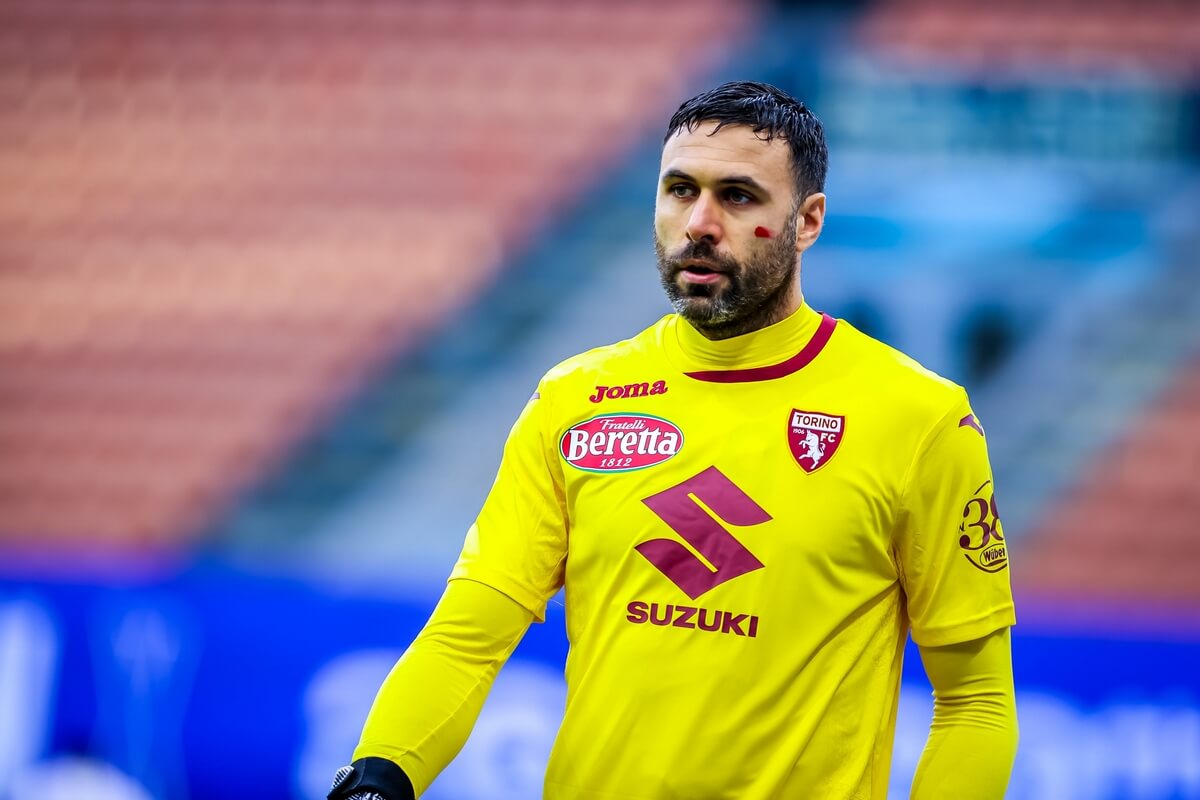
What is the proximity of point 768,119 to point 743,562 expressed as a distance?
1.69ft

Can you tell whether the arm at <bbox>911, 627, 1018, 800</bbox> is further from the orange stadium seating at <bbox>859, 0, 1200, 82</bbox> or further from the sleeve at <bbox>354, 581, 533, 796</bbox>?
the orange stadium seating at <bbox>859, 0, 1200, 82</bbox>

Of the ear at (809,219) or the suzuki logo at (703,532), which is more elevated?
the ear at (809,219)

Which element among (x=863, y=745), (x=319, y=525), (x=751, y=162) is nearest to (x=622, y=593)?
(x=863, y=745)

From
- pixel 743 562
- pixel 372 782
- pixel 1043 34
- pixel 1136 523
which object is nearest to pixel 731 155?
pixel 743 562

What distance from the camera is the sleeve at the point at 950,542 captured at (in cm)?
166

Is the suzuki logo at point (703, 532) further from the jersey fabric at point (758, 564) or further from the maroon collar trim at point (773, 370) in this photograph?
the maroon collar trim at point (773, 370)

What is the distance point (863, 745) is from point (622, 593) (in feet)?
1.06

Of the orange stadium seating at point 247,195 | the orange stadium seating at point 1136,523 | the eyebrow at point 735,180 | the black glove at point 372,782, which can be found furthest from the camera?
the orange stadium seating at point 247,195

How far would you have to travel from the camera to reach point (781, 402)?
1728mm

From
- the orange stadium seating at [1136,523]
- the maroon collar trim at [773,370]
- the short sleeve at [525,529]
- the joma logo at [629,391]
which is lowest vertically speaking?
the short sleeve at [525,529]

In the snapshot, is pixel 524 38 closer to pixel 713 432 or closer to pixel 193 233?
pixel 193 233

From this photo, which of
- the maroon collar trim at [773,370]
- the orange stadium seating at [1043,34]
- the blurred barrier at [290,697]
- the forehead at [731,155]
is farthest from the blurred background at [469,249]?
the forehead at [731,155]

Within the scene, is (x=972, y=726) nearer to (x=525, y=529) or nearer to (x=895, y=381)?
(x=895, y=381)

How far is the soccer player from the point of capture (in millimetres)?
1638
